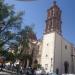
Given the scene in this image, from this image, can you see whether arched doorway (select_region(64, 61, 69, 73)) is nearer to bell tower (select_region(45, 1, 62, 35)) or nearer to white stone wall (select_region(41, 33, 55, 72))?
white stone wall (select_region(41, 33, 55, 72))

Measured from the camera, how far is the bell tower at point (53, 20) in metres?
48.9

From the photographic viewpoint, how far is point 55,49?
152 feet

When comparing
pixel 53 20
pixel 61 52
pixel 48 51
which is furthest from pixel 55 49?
pixel 53 20

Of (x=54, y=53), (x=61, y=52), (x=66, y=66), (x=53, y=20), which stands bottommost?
(x=66, y=66)

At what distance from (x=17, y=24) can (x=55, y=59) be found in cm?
2504

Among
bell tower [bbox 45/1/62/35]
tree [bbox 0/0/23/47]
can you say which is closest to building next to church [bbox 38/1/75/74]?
bell tower [bbox 45/1/62/35]

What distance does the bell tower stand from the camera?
48875 mm

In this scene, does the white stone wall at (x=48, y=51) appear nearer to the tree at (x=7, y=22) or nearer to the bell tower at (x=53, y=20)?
the bell tower at (x=53, y=20)

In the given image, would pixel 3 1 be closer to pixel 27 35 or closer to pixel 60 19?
pixel 27 35

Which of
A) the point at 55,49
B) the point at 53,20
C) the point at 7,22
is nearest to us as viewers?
the point at 7,22

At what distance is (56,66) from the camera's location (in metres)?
45.3

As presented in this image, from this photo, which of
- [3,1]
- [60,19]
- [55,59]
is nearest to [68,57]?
[55,59]

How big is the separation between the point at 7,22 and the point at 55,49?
2639 cm

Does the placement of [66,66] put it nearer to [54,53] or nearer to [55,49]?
[55,49]
